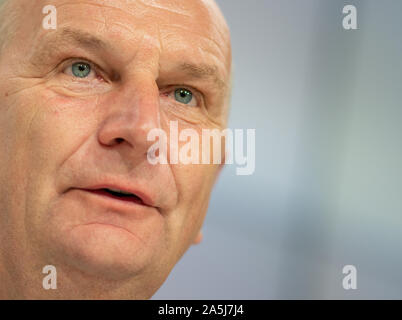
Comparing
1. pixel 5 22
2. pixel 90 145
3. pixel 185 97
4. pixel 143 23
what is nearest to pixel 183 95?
pixel 185 97

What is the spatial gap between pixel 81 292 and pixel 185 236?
0.92 feet

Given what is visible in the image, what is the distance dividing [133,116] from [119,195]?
0.53 feet

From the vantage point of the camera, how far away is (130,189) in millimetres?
958

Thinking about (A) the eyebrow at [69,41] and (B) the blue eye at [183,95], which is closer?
(A) the eyebrow at [69,41]

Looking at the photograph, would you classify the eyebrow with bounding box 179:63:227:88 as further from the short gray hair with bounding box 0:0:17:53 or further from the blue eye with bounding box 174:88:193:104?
the short gray hair with bounding box 0:0:17:53

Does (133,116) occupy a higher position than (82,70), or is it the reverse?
(82,70)

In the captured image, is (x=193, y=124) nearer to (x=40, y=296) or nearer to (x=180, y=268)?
(x=40, y=296)

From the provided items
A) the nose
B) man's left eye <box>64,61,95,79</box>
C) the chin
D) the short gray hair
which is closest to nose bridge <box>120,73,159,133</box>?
the nose

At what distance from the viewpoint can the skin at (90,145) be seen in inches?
37.3

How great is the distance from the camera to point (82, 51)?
1.02 metres

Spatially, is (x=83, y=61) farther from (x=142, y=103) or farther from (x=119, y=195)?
(x=119, y=195)

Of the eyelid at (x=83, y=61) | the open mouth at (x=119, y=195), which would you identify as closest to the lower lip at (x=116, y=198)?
the open mouth at (x=119, y=195)

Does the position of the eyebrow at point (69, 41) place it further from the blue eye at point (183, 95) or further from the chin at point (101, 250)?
the chin at point (101, 250)
